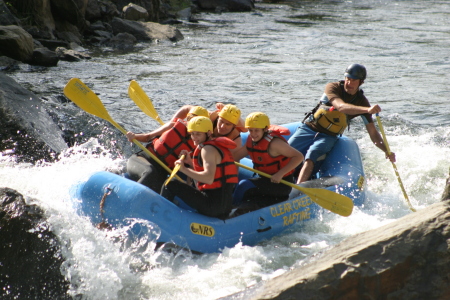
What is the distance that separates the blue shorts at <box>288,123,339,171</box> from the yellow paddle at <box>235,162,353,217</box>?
0.70m

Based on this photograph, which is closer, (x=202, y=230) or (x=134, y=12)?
(x=202, y=230)

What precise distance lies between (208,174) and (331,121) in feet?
5.69

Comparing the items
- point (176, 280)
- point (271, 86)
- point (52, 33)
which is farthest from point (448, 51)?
point (176, 280)

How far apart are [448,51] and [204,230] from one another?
10514mm

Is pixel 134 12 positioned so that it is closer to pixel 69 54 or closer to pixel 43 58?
pixel 69 54

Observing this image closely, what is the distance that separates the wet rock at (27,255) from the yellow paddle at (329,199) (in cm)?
166

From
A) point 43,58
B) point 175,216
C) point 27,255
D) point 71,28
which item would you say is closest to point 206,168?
point 175,216

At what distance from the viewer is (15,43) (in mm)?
10180

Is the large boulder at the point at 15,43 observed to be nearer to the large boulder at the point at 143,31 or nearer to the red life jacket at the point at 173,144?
the large boulder at the point at 143,31

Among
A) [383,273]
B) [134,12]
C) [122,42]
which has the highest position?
[383,273]

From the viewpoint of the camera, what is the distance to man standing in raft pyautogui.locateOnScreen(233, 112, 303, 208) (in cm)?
455

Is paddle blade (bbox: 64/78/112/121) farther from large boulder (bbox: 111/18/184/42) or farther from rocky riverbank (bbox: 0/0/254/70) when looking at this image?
large boulder (bbox: 111/18/184/42)

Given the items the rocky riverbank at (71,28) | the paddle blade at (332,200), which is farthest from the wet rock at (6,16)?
the paddle blade at (332,200)

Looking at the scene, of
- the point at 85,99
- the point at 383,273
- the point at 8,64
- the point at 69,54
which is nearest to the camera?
the point at 383,273
